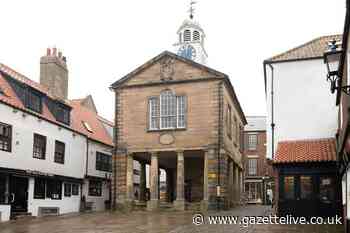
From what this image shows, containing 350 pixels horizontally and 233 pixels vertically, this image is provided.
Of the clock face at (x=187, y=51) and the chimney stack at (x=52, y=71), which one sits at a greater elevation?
the clock face at (x=187, y=51)

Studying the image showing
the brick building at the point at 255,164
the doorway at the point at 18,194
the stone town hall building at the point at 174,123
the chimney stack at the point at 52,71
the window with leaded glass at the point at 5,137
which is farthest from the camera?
the brick building at the point at 255,164

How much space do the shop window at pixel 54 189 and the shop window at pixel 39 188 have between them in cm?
56

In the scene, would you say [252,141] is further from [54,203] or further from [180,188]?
[54,203]

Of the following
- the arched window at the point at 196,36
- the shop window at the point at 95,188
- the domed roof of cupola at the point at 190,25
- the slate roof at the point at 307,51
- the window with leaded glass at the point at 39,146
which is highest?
the domed roof of cupola at the point at 190,25

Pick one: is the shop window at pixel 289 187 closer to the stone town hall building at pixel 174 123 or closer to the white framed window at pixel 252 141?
the stone town hall building at pixel 174 123

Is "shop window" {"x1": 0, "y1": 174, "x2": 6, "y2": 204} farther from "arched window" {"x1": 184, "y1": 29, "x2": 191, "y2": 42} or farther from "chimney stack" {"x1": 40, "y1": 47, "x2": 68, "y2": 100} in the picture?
"arched window" {"x1": 184, "y1": 29, "x2": 191, "y2": 42}

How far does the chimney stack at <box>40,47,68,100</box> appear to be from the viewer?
115 feet

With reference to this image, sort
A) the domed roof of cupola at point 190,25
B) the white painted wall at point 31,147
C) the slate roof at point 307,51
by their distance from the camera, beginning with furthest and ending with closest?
the domed roof of cupola at point 190,25
the slate roof at point 307,51
the white painted wall at point 31,147

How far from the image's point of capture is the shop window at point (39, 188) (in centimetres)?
2758

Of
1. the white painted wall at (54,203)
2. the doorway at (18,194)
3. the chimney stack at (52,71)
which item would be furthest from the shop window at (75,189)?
the chimney stack at (52,71)

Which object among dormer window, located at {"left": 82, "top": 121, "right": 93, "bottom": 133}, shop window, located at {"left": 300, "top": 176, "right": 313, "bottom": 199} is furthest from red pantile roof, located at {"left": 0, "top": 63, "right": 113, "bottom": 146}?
shop window, located at {"left": 300, "top": 176, "right": 313, "bottom": 199}

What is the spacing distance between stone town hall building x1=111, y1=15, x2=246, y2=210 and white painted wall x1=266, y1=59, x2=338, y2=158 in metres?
6.18

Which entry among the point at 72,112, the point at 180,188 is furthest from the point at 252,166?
the point at 180,188

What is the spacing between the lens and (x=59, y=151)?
30.4 m
